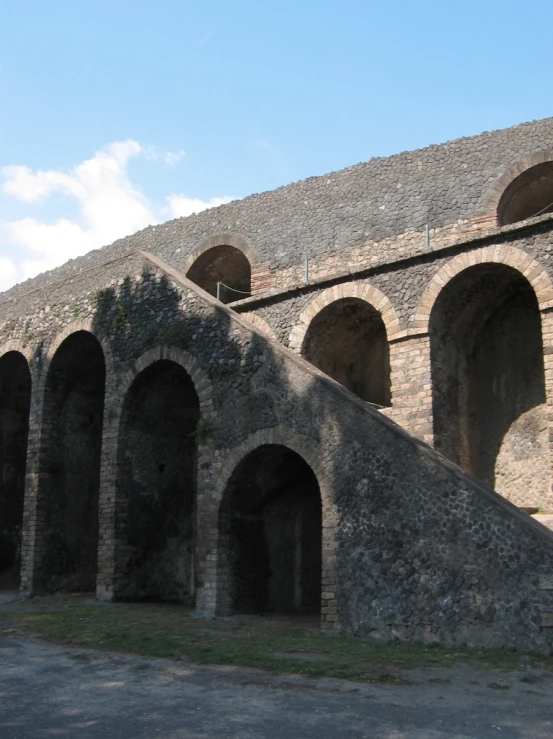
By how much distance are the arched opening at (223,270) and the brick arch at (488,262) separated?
21.6ft

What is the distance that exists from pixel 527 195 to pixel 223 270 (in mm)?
7306

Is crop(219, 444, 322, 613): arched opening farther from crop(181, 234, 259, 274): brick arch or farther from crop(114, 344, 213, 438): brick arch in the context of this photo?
crop(181, 234, 259, 274): brick arch

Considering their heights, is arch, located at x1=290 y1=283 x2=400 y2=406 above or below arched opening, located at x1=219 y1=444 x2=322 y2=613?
above

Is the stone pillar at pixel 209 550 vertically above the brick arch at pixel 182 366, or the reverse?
the brick arch at pixel 182 366

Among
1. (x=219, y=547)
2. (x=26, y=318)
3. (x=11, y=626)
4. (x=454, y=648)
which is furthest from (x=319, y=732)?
(x=26, y=318)

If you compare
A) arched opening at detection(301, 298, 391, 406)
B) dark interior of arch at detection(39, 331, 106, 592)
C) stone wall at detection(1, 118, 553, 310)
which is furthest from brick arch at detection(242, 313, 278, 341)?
dark interior of arch at detection(39, 331, 106, 592)


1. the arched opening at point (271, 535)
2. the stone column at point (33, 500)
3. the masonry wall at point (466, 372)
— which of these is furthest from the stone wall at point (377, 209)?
the arched opening at point (271, 535)

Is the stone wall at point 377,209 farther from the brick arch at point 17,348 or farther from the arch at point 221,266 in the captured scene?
the brick arch at point 17,348

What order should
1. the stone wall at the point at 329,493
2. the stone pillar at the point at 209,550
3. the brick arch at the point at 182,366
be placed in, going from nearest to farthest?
1. the stone wall at the point at 329,493
2. the stone pillar at the point at 209,550
3. the brick arch at the point at 182,366

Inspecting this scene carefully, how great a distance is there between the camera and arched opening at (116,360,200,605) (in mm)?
11531

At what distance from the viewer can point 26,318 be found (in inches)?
553

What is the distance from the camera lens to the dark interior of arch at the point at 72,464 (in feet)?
42.1

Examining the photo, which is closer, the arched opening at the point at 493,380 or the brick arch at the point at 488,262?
the brick arch at the point at 488,262

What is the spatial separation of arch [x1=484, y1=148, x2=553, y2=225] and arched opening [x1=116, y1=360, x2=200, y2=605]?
619 centimetres
